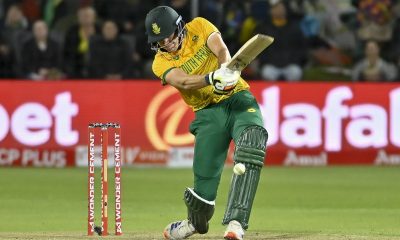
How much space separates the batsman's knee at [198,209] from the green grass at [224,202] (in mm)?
293

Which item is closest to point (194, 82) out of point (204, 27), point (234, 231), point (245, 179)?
point (204, 27)

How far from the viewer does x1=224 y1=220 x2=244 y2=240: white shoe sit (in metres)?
8.85

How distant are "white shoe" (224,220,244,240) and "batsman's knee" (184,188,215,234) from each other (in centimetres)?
69

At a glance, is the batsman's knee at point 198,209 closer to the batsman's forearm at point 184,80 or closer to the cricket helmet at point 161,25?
the batsman's forearm at point 184,80

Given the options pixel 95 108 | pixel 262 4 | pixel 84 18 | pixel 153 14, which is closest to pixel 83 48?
pixel 84 18

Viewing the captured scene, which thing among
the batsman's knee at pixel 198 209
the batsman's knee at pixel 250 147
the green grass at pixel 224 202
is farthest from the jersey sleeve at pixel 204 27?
the green grass at pixel 224 202

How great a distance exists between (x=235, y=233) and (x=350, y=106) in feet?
30.9

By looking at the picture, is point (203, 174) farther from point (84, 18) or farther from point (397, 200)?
point (84, 18)

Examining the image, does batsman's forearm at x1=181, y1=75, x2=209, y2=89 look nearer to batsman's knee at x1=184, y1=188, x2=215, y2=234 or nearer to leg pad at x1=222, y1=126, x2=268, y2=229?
leg pad at x1=222, y1=126, x2=268, y2=229

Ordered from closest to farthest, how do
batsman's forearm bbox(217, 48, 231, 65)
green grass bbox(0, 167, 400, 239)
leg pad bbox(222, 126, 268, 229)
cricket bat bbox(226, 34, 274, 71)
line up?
cricket bat bbox(226, 34, 274, 71) → leg pad bbox(222, 126, 268, 229) → batsman's forearm bbox(217, 48, 231, 65) → green grass bbox(0, 167, 400, 239)

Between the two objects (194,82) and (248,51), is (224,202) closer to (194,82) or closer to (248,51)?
(194,82)

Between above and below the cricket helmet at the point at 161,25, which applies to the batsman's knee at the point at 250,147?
below

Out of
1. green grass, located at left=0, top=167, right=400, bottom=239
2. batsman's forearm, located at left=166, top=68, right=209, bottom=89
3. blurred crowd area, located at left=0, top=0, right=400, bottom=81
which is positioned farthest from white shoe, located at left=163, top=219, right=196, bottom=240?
blurred crowd area, located at left=0, top=0, right=400, bottom=81

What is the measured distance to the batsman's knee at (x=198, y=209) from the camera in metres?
9.60
